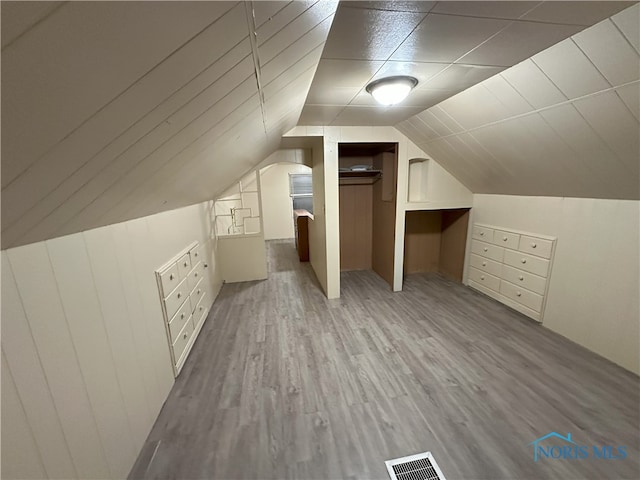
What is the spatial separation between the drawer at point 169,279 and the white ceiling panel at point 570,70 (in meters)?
2.91

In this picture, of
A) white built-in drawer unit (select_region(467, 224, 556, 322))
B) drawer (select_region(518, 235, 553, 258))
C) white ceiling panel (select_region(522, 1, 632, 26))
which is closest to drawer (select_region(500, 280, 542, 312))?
white built-in drawer unit (select_region(467, 224, 556, 322))

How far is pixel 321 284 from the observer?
3906mm

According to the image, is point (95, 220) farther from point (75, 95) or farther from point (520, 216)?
point (520, 216)

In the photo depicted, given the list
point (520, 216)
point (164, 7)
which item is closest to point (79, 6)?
point (164, 7)

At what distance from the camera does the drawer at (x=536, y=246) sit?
2586 mm

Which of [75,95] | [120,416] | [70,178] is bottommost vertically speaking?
[120,416]

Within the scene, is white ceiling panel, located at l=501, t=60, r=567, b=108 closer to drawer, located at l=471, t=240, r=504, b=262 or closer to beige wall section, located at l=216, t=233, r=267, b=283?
drawer, located at l=471, t=240, r=504, b=262

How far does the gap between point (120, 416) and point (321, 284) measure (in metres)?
2.80

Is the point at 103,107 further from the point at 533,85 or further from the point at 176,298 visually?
the point at 533,85

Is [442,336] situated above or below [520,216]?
below

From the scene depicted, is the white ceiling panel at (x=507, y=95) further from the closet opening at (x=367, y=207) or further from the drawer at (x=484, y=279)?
the drawer at (x=484, y=279)

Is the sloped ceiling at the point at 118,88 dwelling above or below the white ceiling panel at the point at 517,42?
below

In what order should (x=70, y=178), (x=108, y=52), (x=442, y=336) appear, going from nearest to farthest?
(x=108, y=52), (x=70, y=178), (x=442, y=336)

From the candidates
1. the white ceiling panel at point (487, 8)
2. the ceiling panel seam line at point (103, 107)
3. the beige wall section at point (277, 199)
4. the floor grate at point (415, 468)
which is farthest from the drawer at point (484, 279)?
the beige wall section at point (277, 199)
